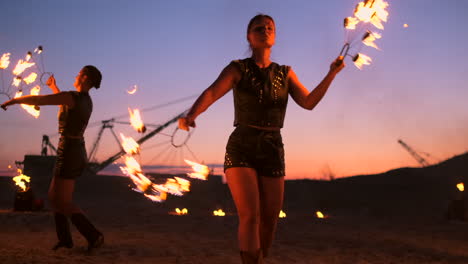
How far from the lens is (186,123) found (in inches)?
127

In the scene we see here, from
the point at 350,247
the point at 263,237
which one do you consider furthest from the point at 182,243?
the point at 263,237

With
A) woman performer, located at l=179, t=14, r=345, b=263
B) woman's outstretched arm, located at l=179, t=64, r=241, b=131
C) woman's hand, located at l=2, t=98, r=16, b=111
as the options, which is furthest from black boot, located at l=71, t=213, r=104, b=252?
woman's outstretched arm, located at l=179, t=64, r=241, b=131

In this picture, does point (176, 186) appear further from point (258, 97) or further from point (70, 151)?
point (258, 97)

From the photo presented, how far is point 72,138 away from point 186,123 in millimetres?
3005

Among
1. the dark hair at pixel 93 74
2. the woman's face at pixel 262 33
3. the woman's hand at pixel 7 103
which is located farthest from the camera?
the dark hair at pixel 93 74

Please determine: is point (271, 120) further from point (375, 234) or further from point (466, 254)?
point (375, 234)

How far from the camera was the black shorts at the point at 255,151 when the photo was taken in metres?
3.47

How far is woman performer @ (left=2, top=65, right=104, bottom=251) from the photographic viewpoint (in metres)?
5.59

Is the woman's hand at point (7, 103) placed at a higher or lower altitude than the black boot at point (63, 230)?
higher

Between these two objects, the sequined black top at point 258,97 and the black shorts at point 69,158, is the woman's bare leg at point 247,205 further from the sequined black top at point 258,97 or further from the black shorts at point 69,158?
the black shorts at point 69,158

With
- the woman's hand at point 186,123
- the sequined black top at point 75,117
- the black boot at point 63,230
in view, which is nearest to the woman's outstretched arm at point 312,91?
the woman's hand at point 186,123

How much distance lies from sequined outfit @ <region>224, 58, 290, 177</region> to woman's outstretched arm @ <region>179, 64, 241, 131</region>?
0.06 meters

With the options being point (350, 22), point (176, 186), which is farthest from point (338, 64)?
point (176, 186)

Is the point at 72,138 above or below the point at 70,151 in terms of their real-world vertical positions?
above
